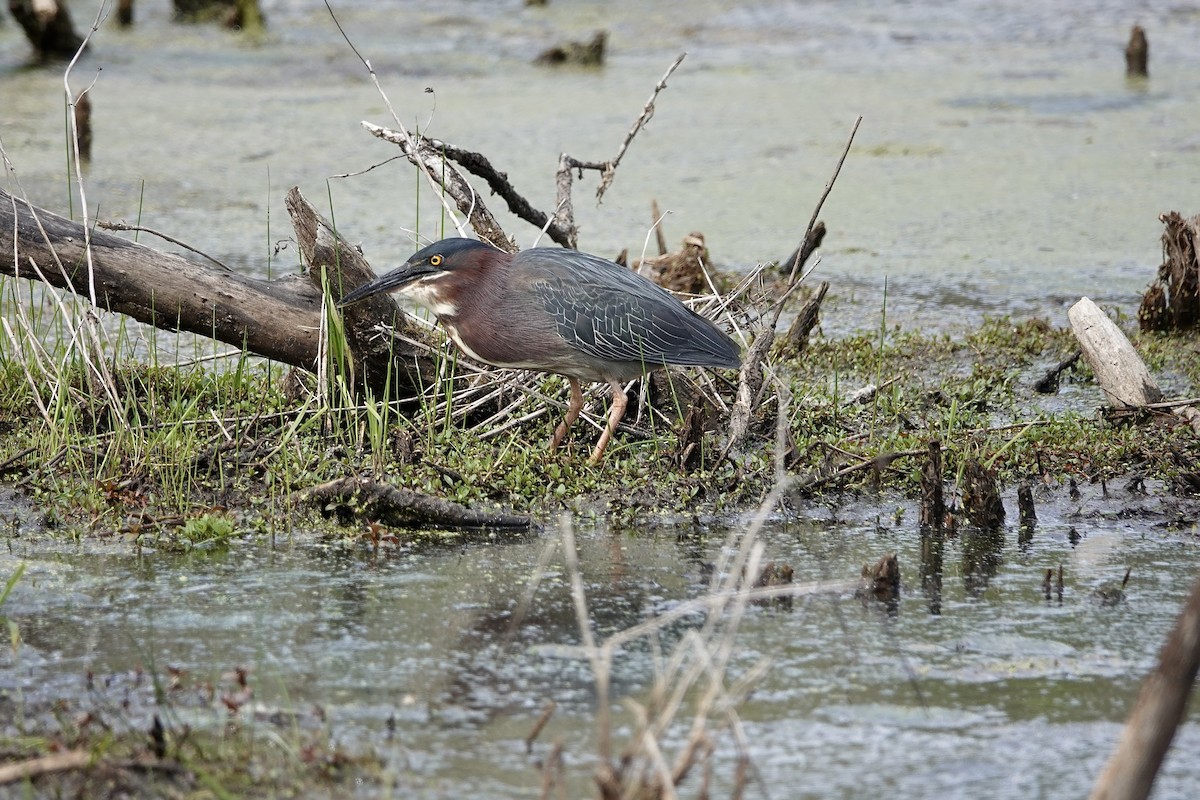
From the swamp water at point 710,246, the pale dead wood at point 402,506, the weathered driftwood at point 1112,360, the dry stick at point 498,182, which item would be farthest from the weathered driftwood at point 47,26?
the weathered driftwood at point 1112,360

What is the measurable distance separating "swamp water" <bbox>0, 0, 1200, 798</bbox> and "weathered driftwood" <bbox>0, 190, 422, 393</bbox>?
0.85 feet

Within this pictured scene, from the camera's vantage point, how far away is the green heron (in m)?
5.02

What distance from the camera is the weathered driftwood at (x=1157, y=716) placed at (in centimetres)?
210

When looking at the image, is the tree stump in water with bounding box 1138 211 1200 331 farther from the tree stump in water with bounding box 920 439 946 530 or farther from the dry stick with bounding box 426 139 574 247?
the dry stick with bounding box 426 139 574 247

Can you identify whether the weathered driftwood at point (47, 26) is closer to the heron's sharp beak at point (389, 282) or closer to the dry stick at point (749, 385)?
the heron's sharp beak at point (389, 282)

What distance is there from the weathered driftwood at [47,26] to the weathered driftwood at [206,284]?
921 cm

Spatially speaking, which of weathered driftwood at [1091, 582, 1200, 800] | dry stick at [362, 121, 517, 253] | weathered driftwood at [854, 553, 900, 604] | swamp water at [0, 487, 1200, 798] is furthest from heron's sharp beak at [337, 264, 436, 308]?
weathered driftwood at [1091, 582, 1200, 800]

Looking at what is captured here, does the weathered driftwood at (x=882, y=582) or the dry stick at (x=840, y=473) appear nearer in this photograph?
the weathered driftwood at (x=882, y=582)

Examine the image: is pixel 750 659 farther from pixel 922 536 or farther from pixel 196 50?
pixel 196 50

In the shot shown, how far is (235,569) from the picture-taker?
4195 millimetres

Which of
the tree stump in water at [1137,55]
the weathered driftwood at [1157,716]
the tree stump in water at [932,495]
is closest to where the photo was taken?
the weathered driftwood at [1157,716]

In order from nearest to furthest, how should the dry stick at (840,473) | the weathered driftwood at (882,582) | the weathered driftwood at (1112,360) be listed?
1. the weathered driftwood at (882,582)
2. the dry stick at (840,473)
3. the weathered driftwood at (1112,360)

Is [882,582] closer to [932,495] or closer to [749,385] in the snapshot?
[932,495]

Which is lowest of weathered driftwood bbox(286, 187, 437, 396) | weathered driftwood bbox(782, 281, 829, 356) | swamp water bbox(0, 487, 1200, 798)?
swamp water bbox(0, 487, 1200, 798)
